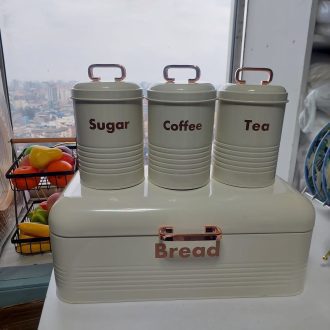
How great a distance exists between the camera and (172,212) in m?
0.55

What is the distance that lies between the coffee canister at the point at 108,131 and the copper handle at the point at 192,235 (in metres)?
0.11

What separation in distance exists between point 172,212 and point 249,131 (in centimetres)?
21

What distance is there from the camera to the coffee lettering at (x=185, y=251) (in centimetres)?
55

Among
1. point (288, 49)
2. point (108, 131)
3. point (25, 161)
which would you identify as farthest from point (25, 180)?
point (288, 49)

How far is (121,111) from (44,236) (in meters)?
0.55

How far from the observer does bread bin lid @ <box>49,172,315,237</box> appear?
53cm

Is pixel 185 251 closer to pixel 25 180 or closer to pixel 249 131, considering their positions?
pixel 249 131

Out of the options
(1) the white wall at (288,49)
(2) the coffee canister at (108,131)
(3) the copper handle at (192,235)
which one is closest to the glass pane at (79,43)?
(1) the white wall at (288,49)

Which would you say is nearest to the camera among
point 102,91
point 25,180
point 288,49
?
point 102,91

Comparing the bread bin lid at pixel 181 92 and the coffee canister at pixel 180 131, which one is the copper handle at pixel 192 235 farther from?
the bread bin lid at pixel 181 92

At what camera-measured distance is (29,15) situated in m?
1.22

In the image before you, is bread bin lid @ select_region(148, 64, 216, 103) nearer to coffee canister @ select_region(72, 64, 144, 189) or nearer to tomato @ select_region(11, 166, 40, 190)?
coffee canister @ select_region(72, 64, 144, 189)

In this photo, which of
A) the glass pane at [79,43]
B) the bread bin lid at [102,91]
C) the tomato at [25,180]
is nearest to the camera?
the bread bin lid at [102,91]

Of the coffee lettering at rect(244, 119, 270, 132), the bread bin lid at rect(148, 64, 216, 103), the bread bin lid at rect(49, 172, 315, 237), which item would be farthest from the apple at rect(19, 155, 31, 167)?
the coffee lettering at rect(244, 119, 270, 132)
